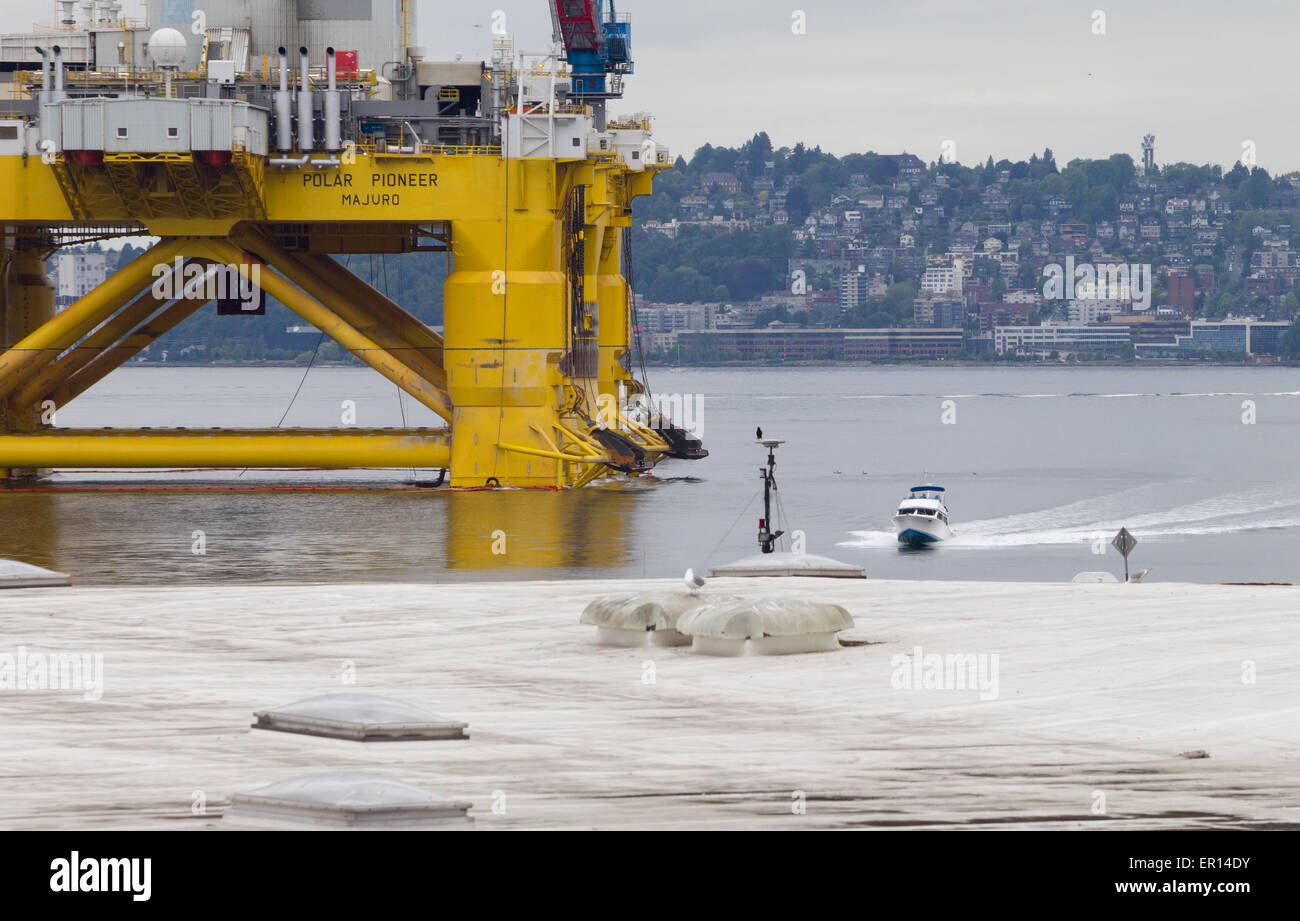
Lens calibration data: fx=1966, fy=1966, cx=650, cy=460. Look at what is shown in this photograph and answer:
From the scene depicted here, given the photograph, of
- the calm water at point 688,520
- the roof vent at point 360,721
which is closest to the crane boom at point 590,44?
the calm water at point 688,520

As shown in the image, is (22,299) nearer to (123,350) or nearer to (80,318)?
(123,350)

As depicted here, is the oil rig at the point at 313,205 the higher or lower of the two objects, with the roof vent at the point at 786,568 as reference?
higher

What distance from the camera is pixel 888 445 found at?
429 ft

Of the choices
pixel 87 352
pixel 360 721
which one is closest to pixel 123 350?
pixel 87 352

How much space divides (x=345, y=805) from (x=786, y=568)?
1827 centimetres

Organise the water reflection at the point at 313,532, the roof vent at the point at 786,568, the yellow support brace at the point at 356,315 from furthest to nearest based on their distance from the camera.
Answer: the yellow support brace at the point at 356,315 → the water reflection at the point at 313,532 → the roof vent at the point at 786,568

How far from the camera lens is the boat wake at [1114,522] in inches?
2625

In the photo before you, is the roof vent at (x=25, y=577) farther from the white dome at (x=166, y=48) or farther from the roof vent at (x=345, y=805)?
the white dome at (x=166, y=48)

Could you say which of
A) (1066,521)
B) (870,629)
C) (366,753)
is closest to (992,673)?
(870,629)

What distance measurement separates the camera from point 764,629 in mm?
22812

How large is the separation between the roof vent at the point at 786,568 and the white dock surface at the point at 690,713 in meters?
2.00

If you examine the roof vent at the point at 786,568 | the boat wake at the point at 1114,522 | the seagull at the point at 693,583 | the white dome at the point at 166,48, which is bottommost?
the boat wake at the point at 1114,522

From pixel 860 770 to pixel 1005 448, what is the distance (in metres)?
114

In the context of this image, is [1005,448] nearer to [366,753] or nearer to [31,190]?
[31,190]
